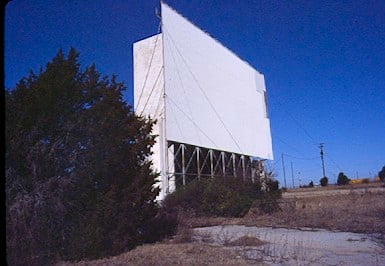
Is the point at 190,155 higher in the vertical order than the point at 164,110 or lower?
lower

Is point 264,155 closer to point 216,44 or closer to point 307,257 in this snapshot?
point 216,44

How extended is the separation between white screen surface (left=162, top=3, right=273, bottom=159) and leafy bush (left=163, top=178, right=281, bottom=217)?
168 inches

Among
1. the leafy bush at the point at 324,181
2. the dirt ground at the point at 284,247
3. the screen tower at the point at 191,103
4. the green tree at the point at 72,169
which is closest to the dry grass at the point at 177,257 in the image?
the dirt ground at the point at 284,247

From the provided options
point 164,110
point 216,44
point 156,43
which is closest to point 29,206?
point 164,110

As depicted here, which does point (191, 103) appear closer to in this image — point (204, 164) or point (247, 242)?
point (204, 164)

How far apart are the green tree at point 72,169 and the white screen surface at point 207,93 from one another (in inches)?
470

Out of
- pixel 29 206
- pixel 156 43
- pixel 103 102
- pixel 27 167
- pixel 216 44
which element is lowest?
pixel 29 206

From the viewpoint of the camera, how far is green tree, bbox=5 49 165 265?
711cm

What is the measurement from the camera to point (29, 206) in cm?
684

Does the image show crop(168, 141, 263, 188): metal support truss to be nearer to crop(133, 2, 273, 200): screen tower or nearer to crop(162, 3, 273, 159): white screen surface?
crop(133, 2, 273, 200): screen tower

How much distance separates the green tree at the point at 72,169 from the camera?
23.3 ft

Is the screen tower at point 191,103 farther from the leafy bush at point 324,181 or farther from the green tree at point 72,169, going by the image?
the leafy bush at point 324,181

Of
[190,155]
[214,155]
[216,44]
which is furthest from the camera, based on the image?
[216,44]

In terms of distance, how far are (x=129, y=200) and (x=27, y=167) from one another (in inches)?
93.6
